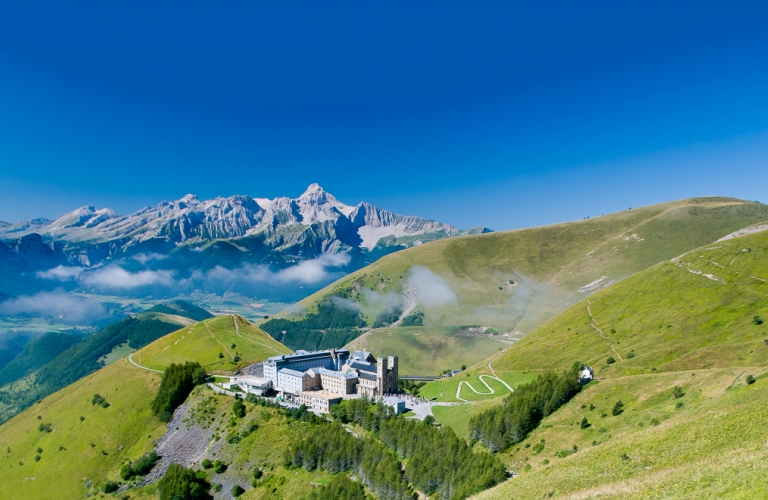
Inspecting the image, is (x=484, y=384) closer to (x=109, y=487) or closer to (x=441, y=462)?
(x=441, y=462)

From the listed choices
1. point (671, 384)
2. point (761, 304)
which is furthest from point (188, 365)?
point (761, 304)

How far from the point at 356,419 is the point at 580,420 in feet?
190

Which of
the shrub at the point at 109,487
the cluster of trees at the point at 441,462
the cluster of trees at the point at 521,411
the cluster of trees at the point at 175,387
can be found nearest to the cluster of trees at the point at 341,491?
the cluster of trees at the point at 441,462

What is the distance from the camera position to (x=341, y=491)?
88.6 m

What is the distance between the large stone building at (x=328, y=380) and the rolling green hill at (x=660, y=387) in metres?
23.4

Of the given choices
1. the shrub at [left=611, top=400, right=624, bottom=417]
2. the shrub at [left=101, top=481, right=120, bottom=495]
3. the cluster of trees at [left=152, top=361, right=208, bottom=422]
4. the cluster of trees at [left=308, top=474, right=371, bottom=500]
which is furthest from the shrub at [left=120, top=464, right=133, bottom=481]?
the shrub at [left=611, top=400, right=624, bottom=417]

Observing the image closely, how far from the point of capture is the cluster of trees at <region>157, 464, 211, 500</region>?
10469 cm

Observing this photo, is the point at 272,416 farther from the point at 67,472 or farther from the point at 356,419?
the point at 67,472

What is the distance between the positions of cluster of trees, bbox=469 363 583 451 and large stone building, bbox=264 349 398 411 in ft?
133

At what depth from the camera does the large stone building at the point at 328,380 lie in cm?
13850

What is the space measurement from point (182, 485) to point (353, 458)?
4273 centimetres

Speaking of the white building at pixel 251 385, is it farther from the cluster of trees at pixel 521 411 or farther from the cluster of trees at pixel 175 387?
the cluster of trees at pixel 521 411

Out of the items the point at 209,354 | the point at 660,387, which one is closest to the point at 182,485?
the point at 209,354

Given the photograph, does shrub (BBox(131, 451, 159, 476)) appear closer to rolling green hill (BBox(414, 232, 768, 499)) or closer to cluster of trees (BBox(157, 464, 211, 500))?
cluster of trees (BBox(157, 464, 211, 500))
